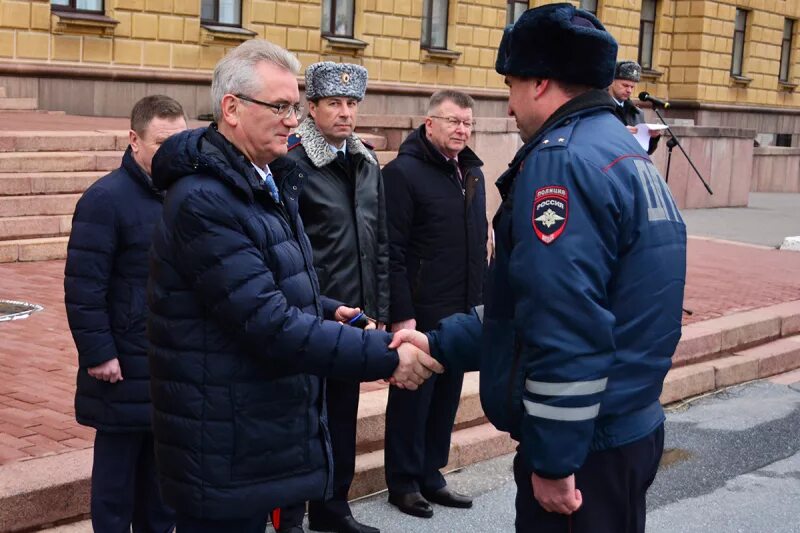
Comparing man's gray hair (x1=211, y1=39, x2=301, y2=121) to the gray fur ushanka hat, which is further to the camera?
→ the gray fur ushanka hat

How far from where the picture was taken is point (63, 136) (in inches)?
479

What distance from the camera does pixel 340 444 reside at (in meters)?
5.25

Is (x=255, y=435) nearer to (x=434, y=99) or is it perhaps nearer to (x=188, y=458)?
(x=188, y=458)

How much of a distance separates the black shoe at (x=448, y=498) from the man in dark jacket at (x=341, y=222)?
530 mm

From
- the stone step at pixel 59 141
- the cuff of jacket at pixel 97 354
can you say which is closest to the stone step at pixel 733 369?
the cuff of jacket at pixel 97 354

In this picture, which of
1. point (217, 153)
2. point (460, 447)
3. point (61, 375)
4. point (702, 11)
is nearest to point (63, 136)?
point (61, 375)

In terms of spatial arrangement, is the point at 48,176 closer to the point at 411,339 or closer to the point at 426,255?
the point at 426,255

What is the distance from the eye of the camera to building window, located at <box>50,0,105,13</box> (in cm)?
1853

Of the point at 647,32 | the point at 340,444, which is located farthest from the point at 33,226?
the point at 647,32

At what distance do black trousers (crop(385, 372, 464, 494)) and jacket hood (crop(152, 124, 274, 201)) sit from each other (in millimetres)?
2498

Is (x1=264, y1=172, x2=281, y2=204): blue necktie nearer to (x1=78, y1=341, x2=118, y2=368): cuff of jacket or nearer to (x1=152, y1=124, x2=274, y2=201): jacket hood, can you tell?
(x1=152, y1=124, x2=274, y2=201): jacket hood

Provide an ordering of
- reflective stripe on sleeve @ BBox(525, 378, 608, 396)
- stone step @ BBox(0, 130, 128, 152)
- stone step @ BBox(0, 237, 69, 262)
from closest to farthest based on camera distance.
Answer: reflective stripe on sleeve @ BBox(525, 378, 608, 396) → stone step @ BBox(0, 237, 69, 262) → stone step @ BBox(0, 130, 128, 152)

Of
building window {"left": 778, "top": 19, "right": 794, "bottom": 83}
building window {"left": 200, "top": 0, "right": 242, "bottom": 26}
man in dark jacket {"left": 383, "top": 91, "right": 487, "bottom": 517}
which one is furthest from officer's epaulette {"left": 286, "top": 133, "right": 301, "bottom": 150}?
building window {"left": 778, "top": 19, "right": 794, "bottom": 83}

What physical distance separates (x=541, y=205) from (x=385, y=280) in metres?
2.44
